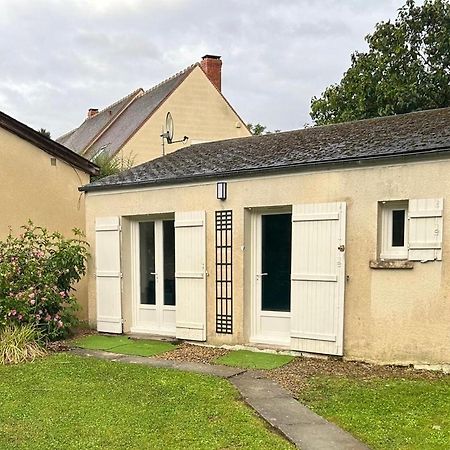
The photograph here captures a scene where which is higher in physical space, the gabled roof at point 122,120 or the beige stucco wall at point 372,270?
the gabled roof at point 122,120

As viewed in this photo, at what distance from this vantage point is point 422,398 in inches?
202

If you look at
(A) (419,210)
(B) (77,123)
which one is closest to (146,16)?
(A) (419,210)

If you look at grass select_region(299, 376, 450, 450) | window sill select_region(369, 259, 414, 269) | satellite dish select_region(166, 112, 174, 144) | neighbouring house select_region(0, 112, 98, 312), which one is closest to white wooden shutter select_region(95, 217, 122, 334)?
neighbouring house select_region(0, 112, 98, 312)

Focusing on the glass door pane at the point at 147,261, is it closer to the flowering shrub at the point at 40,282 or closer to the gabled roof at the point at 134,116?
the flowering shrub at the point at 40,282

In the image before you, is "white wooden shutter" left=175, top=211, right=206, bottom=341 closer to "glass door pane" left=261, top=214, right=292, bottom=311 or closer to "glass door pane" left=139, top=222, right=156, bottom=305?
"glass door pane" left=139, top=222, right=156, bottom=305

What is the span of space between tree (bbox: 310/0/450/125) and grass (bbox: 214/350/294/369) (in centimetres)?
1122

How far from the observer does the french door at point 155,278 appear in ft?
29.0

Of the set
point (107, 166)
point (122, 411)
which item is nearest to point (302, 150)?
point (122, 411)

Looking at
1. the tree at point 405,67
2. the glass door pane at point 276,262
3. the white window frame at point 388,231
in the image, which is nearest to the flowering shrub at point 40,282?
the glass door pane at point 276,262

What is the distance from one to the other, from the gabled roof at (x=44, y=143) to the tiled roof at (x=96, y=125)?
1115cm

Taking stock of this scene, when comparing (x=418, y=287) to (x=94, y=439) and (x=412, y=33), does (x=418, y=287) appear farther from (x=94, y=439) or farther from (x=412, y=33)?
(x=412, y=33)

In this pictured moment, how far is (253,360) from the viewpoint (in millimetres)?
7047

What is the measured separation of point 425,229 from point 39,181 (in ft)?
25.8

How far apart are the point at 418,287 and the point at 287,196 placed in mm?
2205
